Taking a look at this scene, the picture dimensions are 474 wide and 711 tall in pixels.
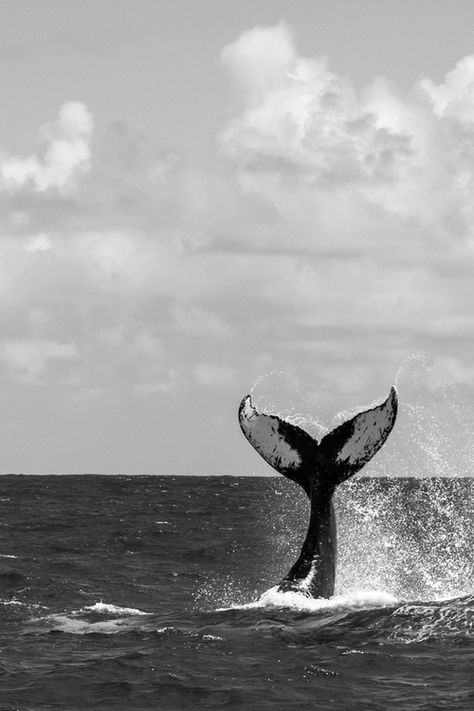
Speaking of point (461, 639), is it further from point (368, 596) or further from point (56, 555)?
point (56, 555)

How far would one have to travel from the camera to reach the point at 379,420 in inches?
534

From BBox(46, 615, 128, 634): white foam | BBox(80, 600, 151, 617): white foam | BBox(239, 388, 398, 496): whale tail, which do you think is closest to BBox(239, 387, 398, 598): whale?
BBox(239, 388, 398, 496): whale tail

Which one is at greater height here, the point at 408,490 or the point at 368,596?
the point at 408,490

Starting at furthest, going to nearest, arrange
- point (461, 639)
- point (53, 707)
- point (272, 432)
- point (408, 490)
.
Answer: point (408, 490) → point (272, 432) → point (461, 639) → point (53, 707)

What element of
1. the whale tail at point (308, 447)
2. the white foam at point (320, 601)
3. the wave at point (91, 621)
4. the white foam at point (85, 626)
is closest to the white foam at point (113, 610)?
the wave at point (91, 621)

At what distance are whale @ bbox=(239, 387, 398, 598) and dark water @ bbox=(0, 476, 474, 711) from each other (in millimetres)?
422

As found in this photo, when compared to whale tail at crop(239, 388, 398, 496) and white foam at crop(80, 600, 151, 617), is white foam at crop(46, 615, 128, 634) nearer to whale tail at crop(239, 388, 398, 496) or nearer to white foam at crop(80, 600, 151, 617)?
white foam at crop(80, 600, 151, 617)

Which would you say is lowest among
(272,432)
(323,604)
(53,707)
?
(53,707)

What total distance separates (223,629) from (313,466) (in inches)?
90.1

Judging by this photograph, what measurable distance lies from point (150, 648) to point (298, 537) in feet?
69.2

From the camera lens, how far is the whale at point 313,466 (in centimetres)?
1434

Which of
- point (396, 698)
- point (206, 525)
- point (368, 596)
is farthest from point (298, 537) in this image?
point (396, 698)

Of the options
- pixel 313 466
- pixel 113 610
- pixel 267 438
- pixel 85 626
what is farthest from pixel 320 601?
pixel 113 610

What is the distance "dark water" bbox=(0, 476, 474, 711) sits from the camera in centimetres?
1105
